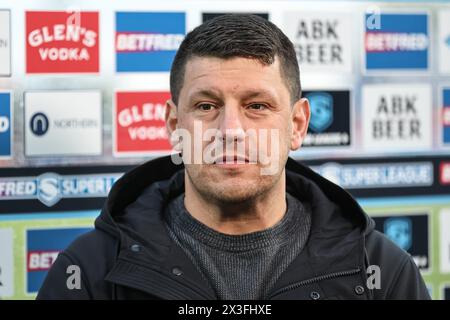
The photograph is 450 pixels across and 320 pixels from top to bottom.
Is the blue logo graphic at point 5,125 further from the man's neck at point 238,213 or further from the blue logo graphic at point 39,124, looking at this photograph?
the man's neck at point 238,213

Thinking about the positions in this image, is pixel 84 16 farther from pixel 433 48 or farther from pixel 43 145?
pixel 433 48

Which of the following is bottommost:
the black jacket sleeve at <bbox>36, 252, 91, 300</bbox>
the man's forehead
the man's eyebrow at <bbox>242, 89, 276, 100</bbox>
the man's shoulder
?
the black jacket sleeve at <bbox>36, 252, 91, 300</bbox>

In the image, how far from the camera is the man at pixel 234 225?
1222 millimetres

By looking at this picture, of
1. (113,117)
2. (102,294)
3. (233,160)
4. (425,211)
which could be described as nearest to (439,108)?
(425,211)

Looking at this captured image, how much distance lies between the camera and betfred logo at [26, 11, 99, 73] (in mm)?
1901

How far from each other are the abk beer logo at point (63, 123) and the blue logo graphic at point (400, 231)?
2.97 ft

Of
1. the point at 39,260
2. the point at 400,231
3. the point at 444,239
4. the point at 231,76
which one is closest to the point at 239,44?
the point at 231,76

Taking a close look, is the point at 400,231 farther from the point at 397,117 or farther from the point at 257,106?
the point at 257,106

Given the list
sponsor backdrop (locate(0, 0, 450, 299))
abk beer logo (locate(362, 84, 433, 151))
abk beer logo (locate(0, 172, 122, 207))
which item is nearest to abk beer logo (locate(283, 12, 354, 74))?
sponsor backdrop (locate(0, 0, 450, 299))

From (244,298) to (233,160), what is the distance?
0.81ft

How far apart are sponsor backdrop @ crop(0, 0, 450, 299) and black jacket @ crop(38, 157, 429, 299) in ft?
1.86

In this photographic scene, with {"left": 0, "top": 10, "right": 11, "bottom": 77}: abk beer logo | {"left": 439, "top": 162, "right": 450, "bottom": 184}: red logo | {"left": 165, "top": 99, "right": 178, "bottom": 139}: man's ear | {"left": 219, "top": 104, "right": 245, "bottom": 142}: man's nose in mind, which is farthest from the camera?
{"left": 439, "top": 162, "right": 450, "bottom": 184}: red logo

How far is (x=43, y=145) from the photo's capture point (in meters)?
1.91

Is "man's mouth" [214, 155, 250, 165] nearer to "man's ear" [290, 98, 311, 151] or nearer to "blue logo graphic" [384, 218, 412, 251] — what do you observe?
"man's ear" [290, 98, 311, 151]
